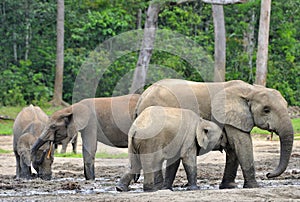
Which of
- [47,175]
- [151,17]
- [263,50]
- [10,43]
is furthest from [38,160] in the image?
[10,43]

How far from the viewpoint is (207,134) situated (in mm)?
12805

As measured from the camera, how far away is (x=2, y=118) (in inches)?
1137

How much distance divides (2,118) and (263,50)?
964cm

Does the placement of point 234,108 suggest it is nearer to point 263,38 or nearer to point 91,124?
point 91,124

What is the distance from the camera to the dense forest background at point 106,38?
107 ft

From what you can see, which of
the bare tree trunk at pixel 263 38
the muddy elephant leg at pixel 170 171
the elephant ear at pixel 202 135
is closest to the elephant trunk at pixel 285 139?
the elephant ear at pixel 202 135

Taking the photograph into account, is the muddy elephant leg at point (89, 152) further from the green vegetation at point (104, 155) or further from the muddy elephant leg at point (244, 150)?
the green vegetation at point (104, 155)

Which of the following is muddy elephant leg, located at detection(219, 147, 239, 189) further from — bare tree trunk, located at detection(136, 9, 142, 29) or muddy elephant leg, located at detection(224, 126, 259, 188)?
bare tree trunk, located at detection(136, 9, 142, 29)

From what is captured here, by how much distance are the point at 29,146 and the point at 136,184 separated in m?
2.71

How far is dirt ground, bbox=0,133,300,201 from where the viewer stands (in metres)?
10.9

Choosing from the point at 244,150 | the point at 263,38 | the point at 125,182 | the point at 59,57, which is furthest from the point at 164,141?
the point at 59,57

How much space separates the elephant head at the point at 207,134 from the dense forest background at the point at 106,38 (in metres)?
18.3

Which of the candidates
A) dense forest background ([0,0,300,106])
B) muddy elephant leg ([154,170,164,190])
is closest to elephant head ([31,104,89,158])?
muddy elephant leg ([154,170,164,190])

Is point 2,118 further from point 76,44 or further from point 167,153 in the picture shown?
point 167,153
